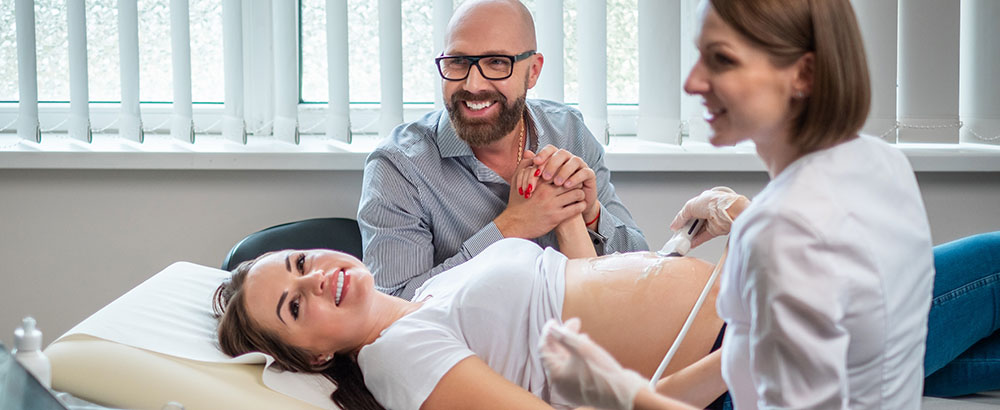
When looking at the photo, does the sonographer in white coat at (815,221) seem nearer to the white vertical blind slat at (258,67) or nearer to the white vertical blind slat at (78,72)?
the white vertical blind slat at (258,67)

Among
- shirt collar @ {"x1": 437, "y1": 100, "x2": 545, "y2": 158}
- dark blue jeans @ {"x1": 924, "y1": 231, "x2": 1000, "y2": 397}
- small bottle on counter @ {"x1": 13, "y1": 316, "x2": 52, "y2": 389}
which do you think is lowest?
dark blue jeans @ {"x1": 924, "y1": 231, "x2": 1000, "y2": 397}

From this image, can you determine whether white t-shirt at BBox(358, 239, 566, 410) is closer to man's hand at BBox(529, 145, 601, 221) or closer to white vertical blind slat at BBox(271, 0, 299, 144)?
man's hand at BBox(529, 145, 601, 221)

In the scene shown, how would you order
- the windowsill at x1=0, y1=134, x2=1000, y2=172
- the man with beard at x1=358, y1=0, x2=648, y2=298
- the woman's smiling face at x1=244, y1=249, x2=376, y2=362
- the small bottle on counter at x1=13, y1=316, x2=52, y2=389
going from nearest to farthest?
1. the small bottle on counter at x1=13, y1=316, x2=52, y2=389
2. the woman's smiling face at x1=244, y1=249, x2=376, y2=362
3. the man with beard at x1=358, y1=0, x2=648, y2=298
4. the windowsill at x1=0, y1=134, x2=1000, y2=172

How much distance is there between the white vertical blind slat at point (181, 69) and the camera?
225 cm

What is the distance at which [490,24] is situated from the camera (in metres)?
1.85

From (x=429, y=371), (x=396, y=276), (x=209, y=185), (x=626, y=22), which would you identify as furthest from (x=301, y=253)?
(x=626, y=22)

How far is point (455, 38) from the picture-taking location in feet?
6.11

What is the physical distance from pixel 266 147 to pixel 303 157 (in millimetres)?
134

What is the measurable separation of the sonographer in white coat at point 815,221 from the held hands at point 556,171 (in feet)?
3.12

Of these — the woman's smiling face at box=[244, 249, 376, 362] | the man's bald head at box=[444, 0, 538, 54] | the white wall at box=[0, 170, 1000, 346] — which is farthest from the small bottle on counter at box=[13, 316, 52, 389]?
the white wall at box=[0, 170, 1000, 346]

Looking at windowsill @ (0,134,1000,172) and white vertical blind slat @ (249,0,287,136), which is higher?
white vertical blind slat @ (249,0,287,136)

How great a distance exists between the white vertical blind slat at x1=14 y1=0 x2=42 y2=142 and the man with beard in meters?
1.00

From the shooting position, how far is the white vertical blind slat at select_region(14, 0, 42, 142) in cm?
226

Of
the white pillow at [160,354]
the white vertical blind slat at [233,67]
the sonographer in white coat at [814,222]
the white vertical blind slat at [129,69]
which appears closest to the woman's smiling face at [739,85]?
the sonographer in white coat at [814,222]
